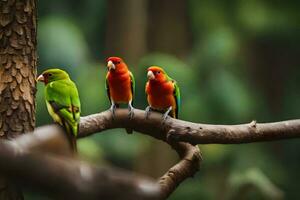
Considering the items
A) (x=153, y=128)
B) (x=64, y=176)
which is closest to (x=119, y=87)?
(x=153, y=128)

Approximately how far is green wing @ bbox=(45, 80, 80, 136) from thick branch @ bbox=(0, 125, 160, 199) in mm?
1753

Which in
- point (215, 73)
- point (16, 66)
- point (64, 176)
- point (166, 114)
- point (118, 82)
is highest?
point (64, 176)

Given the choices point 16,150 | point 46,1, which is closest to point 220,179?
point 46,1

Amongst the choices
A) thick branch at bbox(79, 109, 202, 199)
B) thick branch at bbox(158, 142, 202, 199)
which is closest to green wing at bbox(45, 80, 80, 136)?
thick branch at bbox(79, 109, 202, 199)

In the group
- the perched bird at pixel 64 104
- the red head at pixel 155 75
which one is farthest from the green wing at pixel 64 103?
the red head at pixel 155 75

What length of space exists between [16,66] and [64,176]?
1.97m

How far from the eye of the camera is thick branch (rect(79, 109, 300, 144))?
2557 millimetres

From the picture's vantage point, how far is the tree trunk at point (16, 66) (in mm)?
2436

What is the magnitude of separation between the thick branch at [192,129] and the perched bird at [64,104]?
0.12 meters

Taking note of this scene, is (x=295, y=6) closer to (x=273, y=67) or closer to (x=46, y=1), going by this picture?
(x=273, y=67)

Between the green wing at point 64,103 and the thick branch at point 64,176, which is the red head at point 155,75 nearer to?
the green wing at point 64,103

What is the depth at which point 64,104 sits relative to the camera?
2.43m

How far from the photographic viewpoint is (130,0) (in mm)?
9797

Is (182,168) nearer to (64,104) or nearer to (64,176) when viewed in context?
(64,104)
